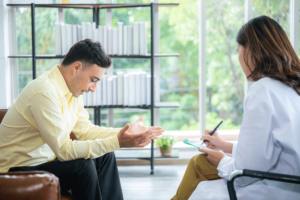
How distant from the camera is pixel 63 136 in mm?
1468

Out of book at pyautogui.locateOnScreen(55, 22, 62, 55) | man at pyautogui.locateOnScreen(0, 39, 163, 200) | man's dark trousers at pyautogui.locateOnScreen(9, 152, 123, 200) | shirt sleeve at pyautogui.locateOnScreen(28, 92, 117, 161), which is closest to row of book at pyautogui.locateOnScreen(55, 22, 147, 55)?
book at pyautogui.locateOnScreen(55, 22, 62, 55)

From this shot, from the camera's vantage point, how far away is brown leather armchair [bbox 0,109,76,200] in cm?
96

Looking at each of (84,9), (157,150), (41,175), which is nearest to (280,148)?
(41,175)

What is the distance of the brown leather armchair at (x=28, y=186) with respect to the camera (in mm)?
959

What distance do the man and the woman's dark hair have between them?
810 mm

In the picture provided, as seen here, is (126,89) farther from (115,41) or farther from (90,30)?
(90,30)

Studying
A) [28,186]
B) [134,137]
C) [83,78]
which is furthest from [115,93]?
[28,186]

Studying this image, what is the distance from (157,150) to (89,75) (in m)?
1.74

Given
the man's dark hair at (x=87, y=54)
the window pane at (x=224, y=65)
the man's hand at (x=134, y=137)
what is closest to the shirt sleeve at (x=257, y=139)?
the man's hand at (x=134, y=137)

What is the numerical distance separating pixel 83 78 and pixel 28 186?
84 cm

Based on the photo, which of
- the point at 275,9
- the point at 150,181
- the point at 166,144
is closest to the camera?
the point at 150,181

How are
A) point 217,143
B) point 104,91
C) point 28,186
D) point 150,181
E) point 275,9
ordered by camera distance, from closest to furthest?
point 28,186
point 217,143
point 150,181
point 104,91
point 275,9

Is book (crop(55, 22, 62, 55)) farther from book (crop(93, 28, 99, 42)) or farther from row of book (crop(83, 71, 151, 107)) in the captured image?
row of book (crop(83, 71, 151, 107))

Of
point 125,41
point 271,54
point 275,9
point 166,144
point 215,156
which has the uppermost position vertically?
point 275,9
